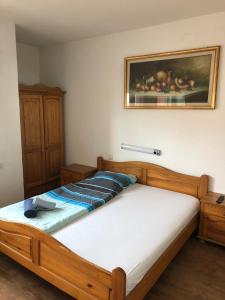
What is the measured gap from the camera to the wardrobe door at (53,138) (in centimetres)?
379

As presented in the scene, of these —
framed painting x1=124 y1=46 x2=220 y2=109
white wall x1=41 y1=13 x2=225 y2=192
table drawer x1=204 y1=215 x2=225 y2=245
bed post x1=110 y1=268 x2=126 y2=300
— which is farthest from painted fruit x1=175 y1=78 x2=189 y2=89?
bed post x1=110 y1=268 x2=126 y2=300

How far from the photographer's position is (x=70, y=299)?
1.92 m

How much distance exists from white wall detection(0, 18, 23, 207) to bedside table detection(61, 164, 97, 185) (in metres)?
0.72

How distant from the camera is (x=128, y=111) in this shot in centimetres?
338

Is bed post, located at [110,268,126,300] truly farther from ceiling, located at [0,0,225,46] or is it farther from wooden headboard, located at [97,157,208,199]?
ceiling, located at [0,0,225,46]

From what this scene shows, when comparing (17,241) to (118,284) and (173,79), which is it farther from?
(173,79)

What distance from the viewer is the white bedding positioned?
5.59 feet

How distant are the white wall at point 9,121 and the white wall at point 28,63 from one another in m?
0.94

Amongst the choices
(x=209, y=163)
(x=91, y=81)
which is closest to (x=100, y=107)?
(x=91, y=81)

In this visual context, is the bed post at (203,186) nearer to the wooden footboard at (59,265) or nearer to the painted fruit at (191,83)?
the painted fruit at (191,83)

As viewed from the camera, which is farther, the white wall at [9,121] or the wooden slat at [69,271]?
the white wall at [9,121]

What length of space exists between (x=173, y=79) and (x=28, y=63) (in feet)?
8.33

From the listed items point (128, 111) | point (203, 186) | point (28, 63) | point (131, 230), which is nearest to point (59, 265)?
point (131, 230)

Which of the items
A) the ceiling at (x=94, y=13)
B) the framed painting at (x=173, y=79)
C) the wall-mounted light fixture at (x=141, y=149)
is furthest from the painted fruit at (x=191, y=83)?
the wall-mounted light fixture at (x=141, y=149)
